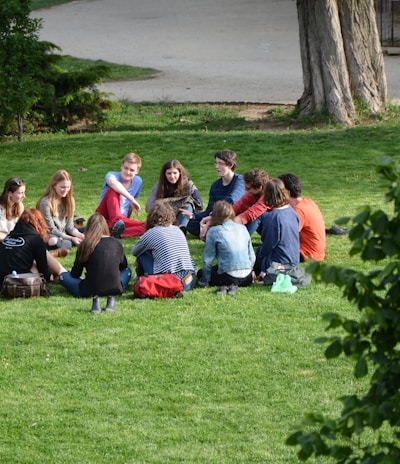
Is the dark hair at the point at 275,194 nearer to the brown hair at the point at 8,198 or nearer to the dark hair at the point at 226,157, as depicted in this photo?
the dark hair at the point at 226,157

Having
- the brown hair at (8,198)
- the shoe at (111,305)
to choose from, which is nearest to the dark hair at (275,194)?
the shoe at (111,305)

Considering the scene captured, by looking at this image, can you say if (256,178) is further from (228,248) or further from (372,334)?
(372,334)

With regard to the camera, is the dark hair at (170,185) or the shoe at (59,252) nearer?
the shoe at (59,252)

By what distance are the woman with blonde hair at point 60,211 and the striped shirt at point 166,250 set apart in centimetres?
204

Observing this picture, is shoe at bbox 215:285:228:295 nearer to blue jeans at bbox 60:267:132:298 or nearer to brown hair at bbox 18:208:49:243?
blue jeans at bbox 60:267:132:298

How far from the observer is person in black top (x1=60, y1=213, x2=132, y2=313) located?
9492 millimetres

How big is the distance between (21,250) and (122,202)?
119 inches

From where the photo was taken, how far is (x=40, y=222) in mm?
10086

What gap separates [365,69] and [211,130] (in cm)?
329

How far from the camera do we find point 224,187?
12.2 m

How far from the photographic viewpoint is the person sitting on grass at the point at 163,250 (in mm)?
9727

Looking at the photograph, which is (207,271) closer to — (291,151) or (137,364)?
(137,364)

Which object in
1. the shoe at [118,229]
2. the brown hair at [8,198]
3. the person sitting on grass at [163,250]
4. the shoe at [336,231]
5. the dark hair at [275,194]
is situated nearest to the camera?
the person sitting on grass at [163,250]

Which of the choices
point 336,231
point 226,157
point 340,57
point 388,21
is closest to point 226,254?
point 226,157
